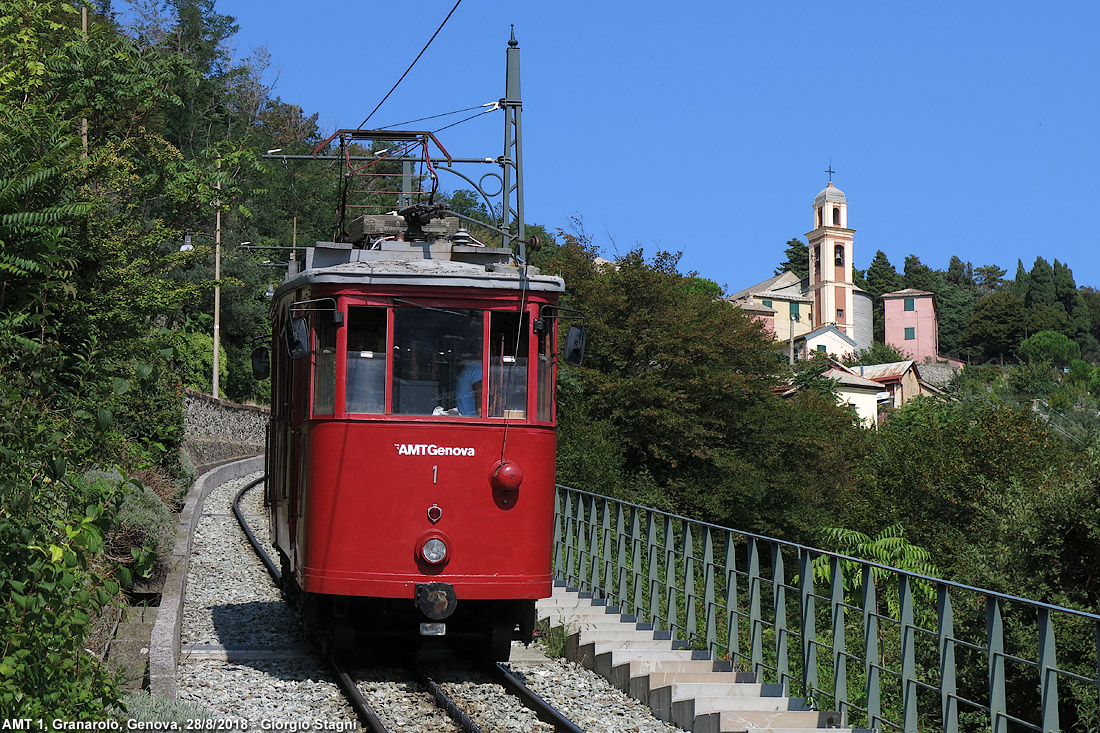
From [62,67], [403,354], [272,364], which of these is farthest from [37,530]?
[62,67]

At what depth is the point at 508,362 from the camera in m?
9.84

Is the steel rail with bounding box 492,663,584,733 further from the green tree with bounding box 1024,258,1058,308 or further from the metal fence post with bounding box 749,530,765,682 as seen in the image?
the green tree with bounding box 1024,258,1058,308

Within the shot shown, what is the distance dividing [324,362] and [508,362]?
1.43 m

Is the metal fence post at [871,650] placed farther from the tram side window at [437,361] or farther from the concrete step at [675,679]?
the tram side window at [437,361]

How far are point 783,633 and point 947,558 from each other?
2583 cm

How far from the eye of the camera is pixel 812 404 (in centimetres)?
4438

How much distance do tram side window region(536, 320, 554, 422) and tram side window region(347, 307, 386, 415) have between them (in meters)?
1.25

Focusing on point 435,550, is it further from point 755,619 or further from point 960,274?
point 960,274

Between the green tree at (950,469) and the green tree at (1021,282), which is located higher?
the green tree at (1021,282)

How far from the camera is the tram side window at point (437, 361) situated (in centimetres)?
963

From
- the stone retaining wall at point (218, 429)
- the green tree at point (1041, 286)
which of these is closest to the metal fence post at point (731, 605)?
the stone retaining wall at point (218, 429)

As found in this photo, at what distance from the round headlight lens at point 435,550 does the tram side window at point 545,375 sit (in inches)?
50.4

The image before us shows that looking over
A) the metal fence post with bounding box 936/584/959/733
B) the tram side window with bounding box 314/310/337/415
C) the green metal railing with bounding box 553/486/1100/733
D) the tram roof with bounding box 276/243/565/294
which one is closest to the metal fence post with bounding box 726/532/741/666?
the green metal railing with bounding box 553/486/1100/733

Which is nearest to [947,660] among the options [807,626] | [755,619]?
→ [807,626]
